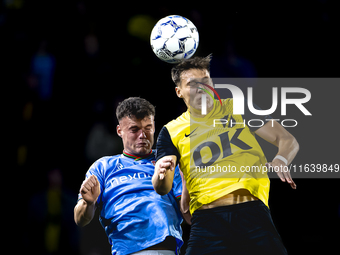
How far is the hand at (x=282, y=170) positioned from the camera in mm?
1577

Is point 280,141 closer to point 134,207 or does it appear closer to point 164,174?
point 164,174

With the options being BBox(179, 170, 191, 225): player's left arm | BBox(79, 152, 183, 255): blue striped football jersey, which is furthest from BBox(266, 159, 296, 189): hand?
BBox(79, 152, 183, 255): blue striped football jersey

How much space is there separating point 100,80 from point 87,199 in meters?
1.78

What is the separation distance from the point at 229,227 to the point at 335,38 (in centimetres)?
259

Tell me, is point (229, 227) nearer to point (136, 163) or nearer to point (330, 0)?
point (136, 163)

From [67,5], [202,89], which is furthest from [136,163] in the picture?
[67,5]

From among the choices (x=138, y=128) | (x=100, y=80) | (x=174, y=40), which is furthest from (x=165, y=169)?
(x=100, y=80)

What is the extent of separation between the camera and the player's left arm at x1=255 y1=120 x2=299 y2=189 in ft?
5.37

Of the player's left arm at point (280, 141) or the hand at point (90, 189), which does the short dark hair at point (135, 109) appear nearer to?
the hand at point (90, 189)

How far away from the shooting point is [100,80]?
365 centimetres

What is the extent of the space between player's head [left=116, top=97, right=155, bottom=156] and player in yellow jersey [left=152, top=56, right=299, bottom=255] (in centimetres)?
59

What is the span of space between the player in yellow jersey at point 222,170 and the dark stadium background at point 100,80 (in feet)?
4.59

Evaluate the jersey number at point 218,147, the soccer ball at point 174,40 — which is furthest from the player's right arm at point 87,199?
the soccer ball at point 174,40

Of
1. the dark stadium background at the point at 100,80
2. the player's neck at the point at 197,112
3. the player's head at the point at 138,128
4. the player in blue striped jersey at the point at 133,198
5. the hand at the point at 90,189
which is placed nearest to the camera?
the player's neck at the point at 197,112
